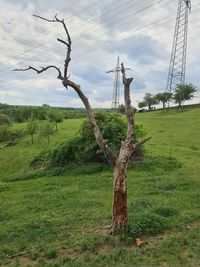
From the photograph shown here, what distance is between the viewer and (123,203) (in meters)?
9.62

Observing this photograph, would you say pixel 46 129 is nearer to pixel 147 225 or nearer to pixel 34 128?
pixel 34 128

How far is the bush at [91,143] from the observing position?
853 inches

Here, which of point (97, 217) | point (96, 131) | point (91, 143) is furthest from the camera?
point (91, 143)

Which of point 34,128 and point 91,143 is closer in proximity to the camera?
point 91,143

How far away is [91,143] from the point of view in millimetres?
22062

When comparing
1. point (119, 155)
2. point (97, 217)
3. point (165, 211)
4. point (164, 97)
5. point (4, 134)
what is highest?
point (164, 97)

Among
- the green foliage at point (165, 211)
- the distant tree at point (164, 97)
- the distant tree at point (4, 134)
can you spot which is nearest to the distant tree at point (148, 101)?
the distant tree at point (164, 97)

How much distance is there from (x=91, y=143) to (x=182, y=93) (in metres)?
Answer: 51.1

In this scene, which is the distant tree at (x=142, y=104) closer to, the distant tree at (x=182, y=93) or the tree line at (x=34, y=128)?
the distant tree at (x=182, y=93)

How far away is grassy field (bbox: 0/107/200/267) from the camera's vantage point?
8.54 meters

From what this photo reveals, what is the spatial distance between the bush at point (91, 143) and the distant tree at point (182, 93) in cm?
4870

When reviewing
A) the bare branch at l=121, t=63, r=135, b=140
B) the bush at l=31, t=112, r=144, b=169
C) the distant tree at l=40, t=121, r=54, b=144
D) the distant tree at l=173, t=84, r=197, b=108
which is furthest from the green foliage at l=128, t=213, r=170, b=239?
the distant tree at l=173, t=84, r=197, b=108

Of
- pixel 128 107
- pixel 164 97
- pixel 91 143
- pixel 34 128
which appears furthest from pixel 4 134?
pixel 128 107

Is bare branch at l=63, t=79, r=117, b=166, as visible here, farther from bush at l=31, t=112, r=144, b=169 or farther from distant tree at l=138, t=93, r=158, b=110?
distant tree at l=138, t=93, r=158, b=110
